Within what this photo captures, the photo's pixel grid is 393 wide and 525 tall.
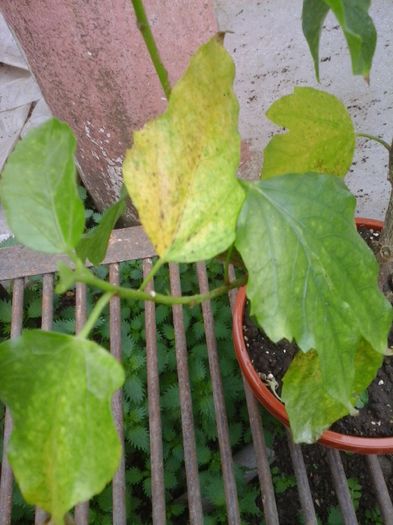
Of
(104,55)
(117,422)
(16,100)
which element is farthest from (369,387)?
(16,100)

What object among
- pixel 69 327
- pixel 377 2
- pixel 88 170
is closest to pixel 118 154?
pixel 88 170

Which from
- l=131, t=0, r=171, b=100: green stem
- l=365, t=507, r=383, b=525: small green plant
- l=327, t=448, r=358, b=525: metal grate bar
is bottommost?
l=365, t=507, r=383, b=525: small green plant

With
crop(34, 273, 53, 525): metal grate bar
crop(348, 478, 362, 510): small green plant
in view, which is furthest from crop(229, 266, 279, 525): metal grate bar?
crop(34, 273, 53, 525): metal grate bar

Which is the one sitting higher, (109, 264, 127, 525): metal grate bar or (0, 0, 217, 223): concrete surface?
(0, 0, 217, 223): concrete surface

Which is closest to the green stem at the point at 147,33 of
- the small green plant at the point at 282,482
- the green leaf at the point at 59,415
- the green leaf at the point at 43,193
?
the green leaf at the point at 43,193

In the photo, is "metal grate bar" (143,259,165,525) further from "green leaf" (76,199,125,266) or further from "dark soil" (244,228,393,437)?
"green leaf" (76,199,125,266)

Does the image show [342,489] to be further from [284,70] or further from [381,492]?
[284,70]
